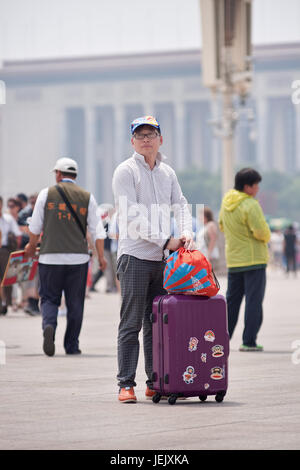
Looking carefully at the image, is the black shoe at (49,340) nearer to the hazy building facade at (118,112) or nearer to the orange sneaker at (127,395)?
the orange sneaker at (127,395)

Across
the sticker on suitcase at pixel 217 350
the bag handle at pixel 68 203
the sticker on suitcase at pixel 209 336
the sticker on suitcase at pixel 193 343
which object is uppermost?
the bag handle at pixel 68 203

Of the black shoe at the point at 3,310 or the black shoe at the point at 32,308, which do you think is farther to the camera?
the black shoe at the point at 3,310

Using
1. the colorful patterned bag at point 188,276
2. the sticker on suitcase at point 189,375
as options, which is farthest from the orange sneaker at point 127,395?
the colorful patterned bag at point 188,276

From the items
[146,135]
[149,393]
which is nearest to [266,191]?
[149,393]

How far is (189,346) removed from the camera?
22.2ft

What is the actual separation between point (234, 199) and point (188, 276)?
379cm

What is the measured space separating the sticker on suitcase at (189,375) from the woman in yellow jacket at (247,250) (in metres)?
3.55

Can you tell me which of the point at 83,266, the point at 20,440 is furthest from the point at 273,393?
the point at 83,266

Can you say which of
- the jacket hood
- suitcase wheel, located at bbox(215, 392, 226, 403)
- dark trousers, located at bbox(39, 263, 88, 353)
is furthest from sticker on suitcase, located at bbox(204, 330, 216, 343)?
the jacket hood

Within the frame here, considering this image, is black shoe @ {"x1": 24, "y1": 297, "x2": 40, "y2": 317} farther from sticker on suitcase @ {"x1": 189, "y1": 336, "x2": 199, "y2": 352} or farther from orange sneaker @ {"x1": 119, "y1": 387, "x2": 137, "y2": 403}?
sticker on suitcase @ {"x1": 189, "y1": 336, "x2": 199, "y2": 352}

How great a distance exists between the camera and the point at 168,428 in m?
5.88

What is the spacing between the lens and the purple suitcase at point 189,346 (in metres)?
6.70

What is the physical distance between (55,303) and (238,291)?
1.59 metres

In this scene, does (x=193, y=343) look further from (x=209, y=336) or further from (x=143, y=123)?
(x=143, y=123)
